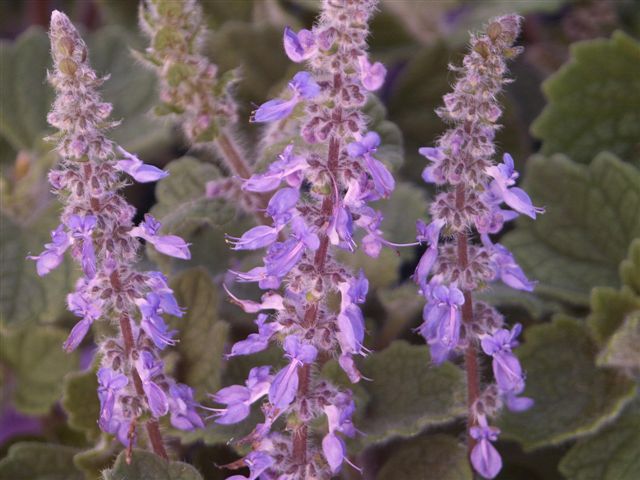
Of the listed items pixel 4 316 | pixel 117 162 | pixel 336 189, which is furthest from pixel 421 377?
pixel 4 316

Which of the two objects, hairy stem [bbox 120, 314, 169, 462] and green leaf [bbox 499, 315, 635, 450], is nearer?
hairy stem [bbox 120, 314, 169, 462]

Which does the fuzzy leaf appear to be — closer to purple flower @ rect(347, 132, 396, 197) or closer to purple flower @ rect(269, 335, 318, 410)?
purple flower @ rect(269, 335, 318, 410)

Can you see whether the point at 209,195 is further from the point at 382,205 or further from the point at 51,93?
the point at 51,93

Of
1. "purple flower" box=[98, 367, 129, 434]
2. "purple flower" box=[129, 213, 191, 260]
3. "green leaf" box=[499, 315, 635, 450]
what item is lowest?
"green leaf" box=[499, 315, 635, 450]

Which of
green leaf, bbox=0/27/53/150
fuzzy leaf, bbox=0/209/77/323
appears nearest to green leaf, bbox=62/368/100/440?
fuzzy leaf, bbox=0/209/77/323

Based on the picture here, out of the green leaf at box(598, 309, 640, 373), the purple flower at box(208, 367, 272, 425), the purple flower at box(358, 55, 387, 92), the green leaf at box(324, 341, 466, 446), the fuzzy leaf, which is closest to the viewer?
the purple flower at box(358, 55, 387, 92)
